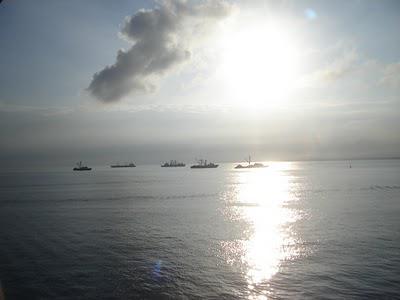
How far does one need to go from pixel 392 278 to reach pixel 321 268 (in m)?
3.75

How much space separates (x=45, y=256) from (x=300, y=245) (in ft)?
62.6

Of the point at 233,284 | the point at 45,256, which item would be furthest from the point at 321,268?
the point at 45,256

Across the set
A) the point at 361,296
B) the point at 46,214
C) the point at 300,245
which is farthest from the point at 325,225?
the point at 46,214

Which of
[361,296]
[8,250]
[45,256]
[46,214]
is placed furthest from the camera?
[46,214]

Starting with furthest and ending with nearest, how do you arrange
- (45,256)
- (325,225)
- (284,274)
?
(325,225), (45,256), (284,274)

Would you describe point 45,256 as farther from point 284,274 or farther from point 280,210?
point 280,210

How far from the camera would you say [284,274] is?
19.5 metres

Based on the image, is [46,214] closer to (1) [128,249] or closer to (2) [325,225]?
(1) [128,249]

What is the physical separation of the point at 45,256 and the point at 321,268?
61.0ft

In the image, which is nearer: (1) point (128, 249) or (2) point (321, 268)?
(2) point (321, 268)

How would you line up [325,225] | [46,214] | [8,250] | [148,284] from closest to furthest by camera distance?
[148,284], [8,250], [325,225], [46,214]

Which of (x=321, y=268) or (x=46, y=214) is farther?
(x=46, y=214)

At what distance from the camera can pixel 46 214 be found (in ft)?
145

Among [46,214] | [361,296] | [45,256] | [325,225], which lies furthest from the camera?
[46,214]
